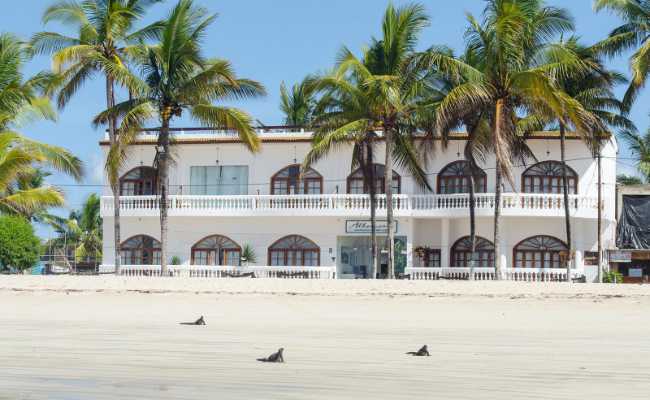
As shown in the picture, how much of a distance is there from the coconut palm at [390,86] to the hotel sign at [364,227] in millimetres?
5118

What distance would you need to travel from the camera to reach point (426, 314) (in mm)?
19406

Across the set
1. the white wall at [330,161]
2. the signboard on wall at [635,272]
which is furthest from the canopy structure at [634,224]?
the signboard on wall at [635,272]

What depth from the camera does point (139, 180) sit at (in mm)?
39375

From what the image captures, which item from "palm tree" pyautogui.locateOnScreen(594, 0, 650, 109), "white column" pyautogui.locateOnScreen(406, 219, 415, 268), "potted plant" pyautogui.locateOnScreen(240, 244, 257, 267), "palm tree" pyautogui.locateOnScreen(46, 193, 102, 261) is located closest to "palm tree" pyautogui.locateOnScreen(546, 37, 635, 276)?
"palm tree" pyautogui.locateOnScreen(594, 0, 650, 109)

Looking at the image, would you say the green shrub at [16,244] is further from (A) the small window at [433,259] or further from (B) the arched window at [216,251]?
(A) the small window at [433,259]

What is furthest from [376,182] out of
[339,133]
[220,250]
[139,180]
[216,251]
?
[139,180]

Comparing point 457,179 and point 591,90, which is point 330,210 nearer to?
point 457,179

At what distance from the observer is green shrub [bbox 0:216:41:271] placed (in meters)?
35.4

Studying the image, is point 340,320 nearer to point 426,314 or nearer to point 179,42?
point 426,314

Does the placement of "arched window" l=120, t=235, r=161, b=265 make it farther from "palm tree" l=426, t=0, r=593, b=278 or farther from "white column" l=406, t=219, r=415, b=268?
"palm tree" l=426, t=0, r=593, b=278

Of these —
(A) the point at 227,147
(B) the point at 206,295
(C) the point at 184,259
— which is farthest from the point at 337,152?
(B) the point at 206,295

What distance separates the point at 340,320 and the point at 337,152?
19827 mm

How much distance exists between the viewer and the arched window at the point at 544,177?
3666 centimetres

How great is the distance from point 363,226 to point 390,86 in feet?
28.6
